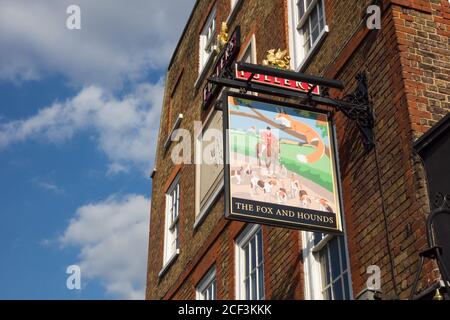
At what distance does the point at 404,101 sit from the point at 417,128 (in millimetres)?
391

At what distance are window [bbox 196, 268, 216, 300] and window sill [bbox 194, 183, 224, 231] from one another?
1221 mm

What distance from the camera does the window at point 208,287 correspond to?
1367cm

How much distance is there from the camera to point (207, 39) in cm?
1806

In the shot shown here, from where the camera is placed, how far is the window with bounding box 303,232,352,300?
9305mm

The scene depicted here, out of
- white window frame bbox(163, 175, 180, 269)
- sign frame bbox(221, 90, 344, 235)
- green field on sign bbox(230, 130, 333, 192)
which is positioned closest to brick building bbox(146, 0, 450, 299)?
sign frame bbox(221, 90, 344, 235)

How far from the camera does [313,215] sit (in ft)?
27.5

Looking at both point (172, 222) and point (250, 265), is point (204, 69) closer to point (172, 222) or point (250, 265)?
point (172, 222)

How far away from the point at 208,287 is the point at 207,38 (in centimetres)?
680

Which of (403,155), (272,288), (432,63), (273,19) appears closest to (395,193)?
(403,155)

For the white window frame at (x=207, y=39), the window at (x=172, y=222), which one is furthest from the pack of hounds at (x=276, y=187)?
the white window frame at (x=207, y=39)

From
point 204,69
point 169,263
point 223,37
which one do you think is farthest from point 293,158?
point 204,69

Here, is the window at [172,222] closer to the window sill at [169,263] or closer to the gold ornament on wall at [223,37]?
the window sill at [169,263]

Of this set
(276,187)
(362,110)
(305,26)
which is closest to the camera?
(276,187)
